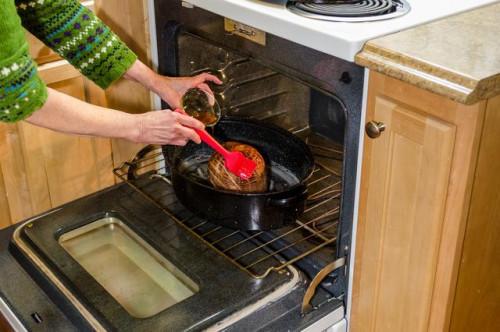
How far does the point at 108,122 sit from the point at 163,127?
3.4 inches

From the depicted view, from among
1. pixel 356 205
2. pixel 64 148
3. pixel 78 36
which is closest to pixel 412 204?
pixel 356 205

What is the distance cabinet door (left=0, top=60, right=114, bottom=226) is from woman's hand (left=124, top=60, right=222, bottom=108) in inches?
14.7

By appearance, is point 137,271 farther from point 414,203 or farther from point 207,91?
point 414,203

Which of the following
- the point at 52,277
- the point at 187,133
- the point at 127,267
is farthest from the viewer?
the point at 127,267

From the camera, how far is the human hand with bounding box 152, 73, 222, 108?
1312 millimetres

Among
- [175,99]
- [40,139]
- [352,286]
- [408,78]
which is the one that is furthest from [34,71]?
[40,139]

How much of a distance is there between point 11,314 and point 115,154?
2.24ft

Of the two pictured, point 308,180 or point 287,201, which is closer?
point 287,201

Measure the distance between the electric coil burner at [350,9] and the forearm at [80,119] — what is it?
33cm

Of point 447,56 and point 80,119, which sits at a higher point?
point 447,56

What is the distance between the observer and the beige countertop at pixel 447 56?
0.83m

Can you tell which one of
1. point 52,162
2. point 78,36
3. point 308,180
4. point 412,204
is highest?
point 78,36

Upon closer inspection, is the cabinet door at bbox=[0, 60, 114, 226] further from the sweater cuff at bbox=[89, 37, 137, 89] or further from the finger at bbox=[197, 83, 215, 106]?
the finger at bbox=[197, 83, 215, 106]

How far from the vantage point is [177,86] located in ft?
4.34
